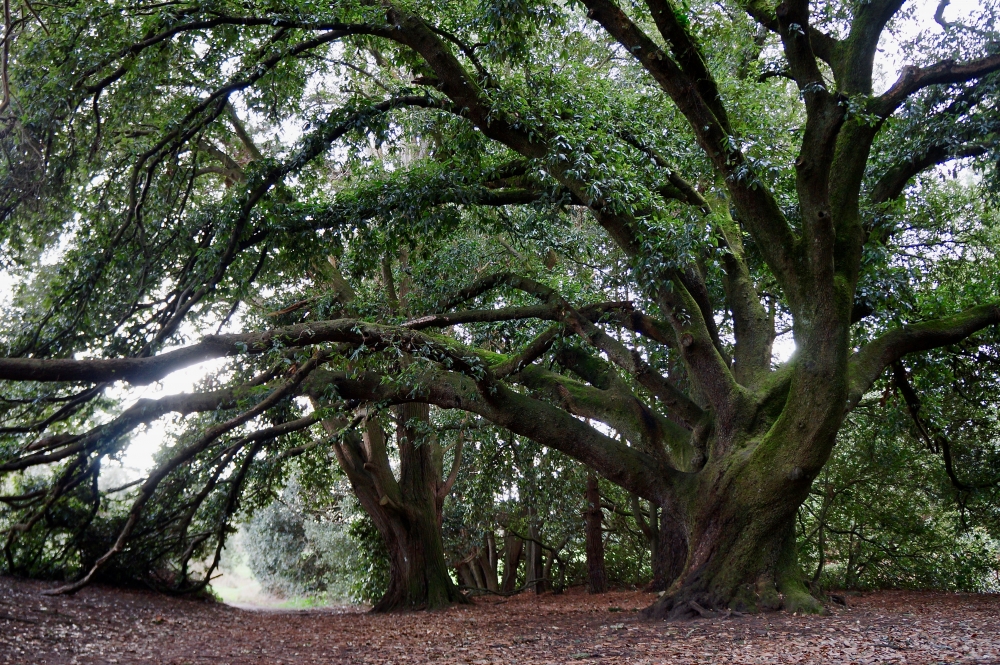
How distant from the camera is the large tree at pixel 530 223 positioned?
236 inches

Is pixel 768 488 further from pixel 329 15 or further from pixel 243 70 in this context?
pixel 243 70

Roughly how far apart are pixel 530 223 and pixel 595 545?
20.8 feet

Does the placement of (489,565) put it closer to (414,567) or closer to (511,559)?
(511,559)

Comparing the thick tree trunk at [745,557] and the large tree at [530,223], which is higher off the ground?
the large tree at [530,223]

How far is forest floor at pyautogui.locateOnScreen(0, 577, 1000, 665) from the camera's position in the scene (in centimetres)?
461

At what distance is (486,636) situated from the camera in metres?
6.52

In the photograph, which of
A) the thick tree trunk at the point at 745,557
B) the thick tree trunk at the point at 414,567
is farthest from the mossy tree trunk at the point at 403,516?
the thick tree trunk at the point at 745,557

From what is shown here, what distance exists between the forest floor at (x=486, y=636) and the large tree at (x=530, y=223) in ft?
2.58

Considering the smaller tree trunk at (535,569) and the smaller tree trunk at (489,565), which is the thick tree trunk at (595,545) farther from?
the smaller tree trunk at (489,565)

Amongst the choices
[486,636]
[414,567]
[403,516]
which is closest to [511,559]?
[414,567]

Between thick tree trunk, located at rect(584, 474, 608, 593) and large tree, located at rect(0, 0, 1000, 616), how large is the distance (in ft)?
11.2

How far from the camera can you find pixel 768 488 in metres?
Result: 6.49

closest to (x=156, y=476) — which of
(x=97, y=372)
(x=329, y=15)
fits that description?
(x=97, y=372)

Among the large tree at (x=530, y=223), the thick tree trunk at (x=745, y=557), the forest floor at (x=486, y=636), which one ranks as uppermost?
the large tree at (x=530, y=223)
